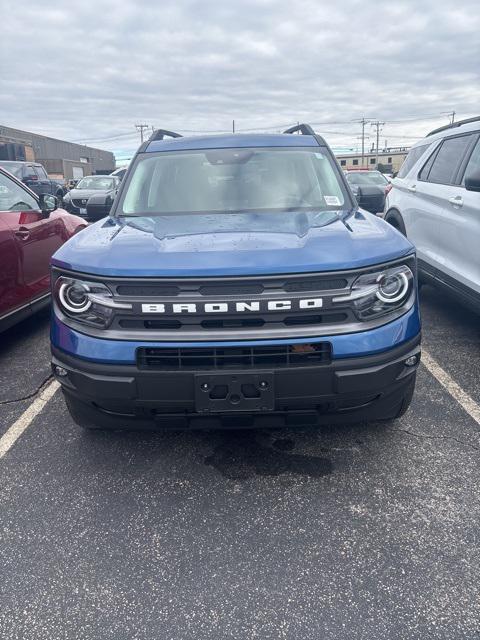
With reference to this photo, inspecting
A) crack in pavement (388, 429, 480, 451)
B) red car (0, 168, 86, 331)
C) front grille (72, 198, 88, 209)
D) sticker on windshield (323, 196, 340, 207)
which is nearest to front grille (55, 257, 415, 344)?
crack in pavement (388, 429, 480, 451)

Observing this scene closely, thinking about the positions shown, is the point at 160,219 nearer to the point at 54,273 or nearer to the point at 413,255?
the point at 54,273

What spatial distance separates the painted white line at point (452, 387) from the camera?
11.4ft

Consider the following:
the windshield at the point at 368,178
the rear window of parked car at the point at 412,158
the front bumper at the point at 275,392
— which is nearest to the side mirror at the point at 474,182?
the front bumper at the point at 275,392

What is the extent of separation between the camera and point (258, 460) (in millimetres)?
2951

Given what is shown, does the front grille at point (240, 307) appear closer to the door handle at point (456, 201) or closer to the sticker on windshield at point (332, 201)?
the sticker on windshield at point (332, 201)

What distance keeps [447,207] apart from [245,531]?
366 cm

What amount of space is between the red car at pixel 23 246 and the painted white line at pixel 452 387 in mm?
3536

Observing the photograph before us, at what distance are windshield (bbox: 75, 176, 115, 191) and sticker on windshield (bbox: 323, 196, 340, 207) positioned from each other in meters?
14.6

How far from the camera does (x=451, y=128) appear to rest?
210 inches

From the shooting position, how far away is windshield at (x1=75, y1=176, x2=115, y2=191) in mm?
17141

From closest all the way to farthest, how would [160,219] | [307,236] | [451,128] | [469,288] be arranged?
[307,236] → [160,219] → [469,288] → [451,128]

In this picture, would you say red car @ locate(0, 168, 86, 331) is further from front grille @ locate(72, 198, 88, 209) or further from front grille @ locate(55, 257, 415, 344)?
front grille @ locate(72, 198, 88, 209)

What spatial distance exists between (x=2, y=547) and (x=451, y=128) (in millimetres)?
5311

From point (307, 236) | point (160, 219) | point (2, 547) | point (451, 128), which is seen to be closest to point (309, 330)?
point (307, 236)
